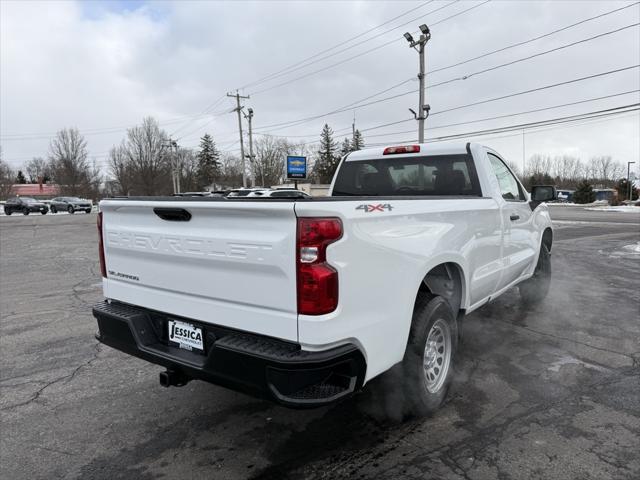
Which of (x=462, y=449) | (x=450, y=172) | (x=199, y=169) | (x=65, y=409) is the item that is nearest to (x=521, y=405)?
(x=462, y=449)

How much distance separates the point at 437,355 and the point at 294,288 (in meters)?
1.61

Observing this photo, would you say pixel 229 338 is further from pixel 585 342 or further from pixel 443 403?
pixel 585 342

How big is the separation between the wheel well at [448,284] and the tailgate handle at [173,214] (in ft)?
5.68

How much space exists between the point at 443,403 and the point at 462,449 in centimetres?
60

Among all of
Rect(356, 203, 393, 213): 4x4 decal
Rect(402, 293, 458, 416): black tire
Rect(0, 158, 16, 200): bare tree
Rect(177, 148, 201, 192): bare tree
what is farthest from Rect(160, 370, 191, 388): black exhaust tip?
Rect(0, 158, 16, 200): bare tree

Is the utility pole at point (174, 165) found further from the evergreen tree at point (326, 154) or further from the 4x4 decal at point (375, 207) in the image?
the 4x4 decal at point (375, 207)

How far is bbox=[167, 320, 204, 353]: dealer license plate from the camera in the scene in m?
2.71

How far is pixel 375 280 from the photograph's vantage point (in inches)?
97.8

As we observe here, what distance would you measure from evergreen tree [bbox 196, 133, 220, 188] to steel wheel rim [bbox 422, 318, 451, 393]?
79.4m

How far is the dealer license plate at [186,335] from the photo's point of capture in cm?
271

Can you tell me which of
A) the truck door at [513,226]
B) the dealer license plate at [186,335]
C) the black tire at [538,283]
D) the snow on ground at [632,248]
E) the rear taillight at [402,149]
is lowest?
the snow on ground at [632,248]

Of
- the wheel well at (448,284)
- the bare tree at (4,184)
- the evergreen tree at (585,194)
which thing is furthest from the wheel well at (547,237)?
the bare tree at (4,184)

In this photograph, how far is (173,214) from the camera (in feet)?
9.00

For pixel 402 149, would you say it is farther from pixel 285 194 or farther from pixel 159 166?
pixel 159 166
